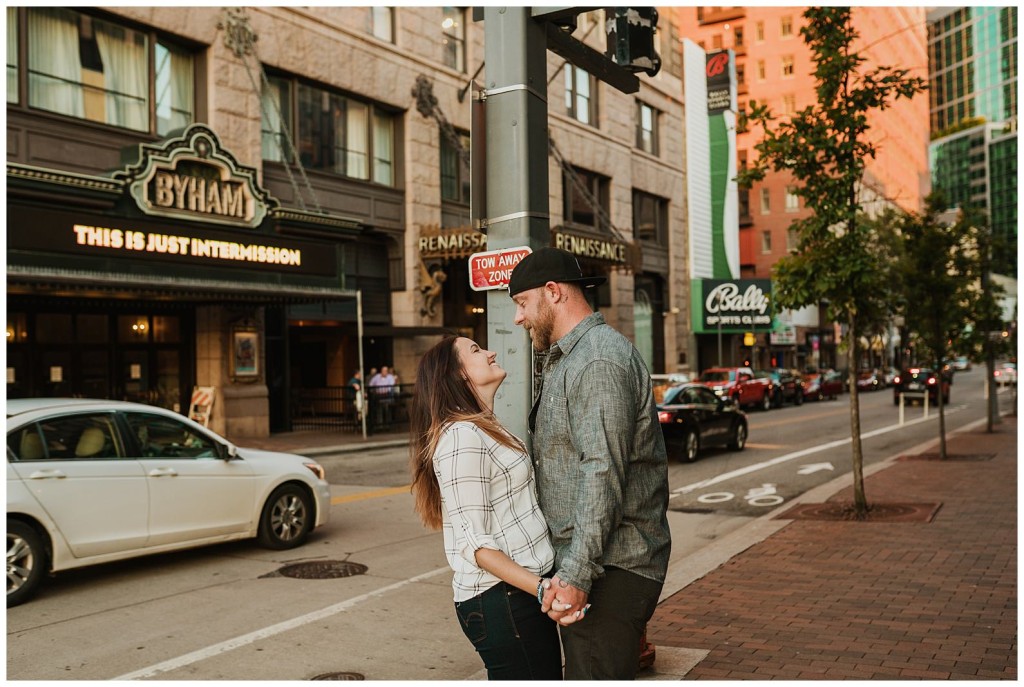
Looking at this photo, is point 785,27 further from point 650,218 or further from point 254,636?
point 254,636

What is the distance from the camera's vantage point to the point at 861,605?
6.46 m

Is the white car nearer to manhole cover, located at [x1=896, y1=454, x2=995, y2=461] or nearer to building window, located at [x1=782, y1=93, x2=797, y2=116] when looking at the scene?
manhole cover, located at [x1=896, y1=454, x2=995, y2=461]

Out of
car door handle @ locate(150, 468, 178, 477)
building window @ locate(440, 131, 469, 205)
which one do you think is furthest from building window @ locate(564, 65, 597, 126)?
car door handle @ locate(150, 468, 178, 477)

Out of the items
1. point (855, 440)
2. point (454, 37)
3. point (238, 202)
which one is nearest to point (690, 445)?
point (855, 440)

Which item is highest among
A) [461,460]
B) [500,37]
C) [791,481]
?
[500,37]

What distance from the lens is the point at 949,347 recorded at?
1886cm

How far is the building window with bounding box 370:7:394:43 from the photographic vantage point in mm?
26578

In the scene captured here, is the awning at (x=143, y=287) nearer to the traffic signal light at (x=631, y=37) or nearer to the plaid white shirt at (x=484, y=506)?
the traffic signal light at (x=631, y=37)

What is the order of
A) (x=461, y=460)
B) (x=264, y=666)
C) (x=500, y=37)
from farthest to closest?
(x=264, y=666)
(x=500, y=37)
(x=461, y=460)

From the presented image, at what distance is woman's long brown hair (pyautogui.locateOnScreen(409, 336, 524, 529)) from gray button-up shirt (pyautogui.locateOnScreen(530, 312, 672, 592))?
170mm

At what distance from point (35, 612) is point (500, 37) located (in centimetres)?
550

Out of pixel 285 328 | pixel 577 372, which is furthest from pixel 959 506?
pixel 285 328

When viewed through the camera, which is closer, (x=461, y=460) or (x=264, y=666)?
(x=461, y=460)

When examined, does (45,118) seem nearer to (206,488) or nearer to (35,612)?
(206,488)
